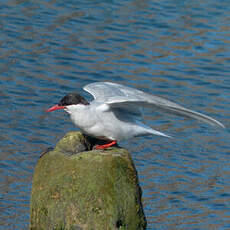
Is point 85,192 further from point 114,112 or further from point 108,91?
point 108,91

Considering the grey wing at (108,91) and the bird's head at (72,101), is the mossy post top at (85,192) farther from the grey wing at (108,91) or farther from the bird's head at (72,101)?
the grey wing at (108,91)

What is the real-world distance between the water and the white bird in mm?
1312

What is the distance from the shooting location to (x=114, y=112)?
7445mm

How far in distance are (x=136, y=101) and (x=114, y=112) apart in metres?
0.68

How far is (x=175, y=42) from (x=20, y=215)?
25.4 feet

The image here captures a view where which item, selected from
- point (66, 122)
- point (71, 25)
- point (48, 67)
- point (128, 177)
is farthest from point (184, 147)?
point (71, 25)

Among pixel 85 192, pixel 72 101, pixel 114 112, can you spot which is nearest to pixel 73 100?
pixel 72 101

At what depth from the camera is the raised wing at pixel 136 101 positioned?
689 cm

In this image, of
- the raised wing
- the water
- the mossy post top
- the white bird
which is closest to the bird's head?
the white bird

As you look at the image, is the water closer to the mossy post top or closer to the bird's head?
the bird's head

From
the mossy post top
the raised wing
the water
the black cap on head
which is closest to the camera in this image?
the mossy post top

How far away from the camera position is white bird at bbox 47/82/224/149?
274 inches

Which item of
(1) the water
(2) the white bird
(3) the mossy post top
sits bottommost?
(1) the water

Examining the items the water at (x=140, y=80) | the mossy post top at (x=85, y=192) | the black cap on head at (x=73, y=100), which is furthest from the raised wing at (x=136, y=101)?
the water at (x=140, y=80)
